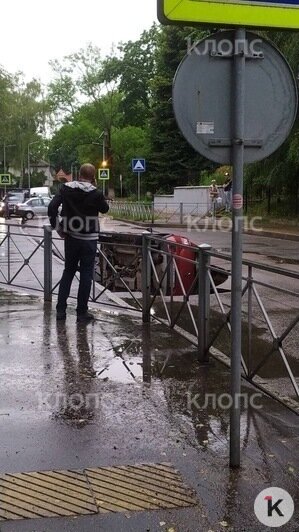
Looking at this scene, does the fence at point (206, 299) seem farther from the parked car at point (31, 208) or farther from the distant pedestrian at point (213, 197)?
the parked car at point (31, 208)

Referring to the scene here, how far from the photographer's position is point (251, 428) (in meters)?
4.64

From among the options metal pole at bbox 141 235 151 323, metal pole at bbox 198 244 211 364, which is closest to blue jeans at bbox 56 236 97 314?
metal pole at bbox 141 235 151 323

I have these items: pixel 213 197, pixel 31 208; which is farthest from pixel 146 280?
pixel 31 208

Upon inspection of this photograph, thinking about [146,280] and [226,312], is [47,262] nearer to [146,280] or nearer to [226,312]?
[146,280]

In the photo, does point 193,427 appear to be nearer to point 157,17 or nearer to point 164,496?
point 164,496

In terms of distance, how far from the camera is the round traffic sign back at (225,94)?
3805 millimetres

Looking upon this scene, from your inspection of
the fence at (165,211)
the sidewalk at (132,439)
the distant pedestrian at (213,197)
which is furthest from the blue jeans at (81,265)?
the distant pedestrian at (213,197)

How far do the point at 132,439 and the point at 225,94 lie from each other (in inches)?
89.9

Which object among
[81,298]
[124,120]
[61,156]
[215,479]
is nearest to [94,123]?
[124,120]

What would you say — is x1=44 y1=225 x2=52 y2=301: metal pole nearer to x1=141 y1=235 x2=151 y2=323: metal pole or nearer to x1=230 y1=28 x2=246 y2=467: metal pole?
x1=141 y1=235 x2=151 y2=323: metal pole

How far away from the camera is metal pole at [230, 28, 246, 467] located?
3.79 meters

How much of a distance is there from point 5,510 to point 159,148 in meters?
48.6

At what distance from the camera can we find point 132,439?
4438 mm

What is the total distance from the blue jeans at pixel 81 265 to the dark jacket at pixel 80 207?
3.7 inches
